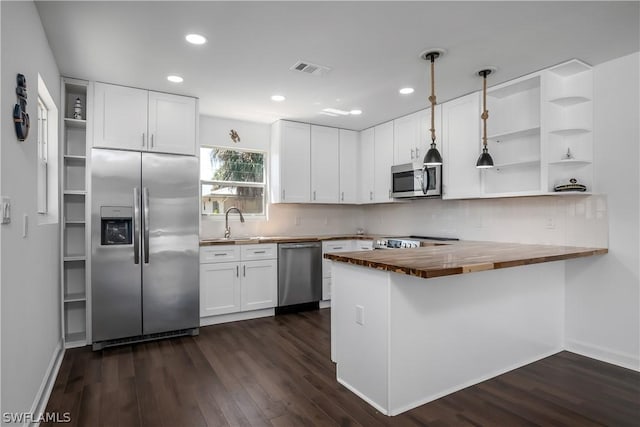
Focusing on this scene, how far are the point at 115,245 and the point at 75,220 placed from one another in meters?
0.49

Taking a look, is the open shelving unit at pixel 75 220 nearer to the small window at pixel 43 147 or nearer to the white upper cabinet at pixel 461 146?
the small window at pixel 43 147

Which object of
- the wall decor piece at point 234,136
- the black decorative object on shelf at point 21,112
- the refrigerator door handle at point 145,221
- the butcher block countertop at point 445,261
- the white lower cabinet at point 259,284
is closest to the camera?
the black decorative object on shelf at point 21,112

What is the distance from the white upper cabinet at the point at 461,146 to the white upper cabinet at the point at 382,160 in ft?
2.86

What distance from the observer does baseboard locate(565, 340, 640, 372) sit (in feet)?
9.22

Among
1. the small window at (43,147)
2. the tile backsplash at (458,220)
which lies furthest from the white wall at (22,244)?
the tile backsplash at (458,220)

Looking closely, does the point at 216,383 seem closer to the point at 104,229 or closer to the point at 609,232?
the point at 104,229

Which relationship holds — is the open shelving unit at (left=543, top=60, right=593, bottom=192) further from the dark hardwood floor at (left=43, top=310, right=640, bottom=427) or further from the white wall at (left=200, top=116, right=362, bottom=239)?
the white wall at (left=200, top=116, right=362, bottom=239)

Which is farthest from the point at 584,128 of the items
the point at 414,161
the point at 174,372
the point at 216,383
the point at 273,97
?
the point at 174,372

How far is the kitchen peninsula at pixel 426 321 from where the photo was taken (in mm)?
2150

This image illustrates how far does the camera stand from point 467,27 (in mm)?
2400

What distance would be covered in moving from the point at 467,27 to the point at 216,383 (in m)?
2.98

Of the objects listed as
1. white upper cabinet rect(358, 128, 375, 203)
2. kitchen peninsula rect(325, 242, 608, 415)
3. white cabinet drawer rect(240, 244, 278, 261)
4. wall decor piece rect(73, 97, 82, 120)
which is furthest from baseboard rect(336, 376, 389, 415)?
wall decor piece rect(73, 97, 82, 120)

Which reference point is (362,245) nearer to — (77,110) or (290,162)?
(290,162)

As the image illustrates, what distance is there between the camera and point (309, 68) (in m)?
3.05
